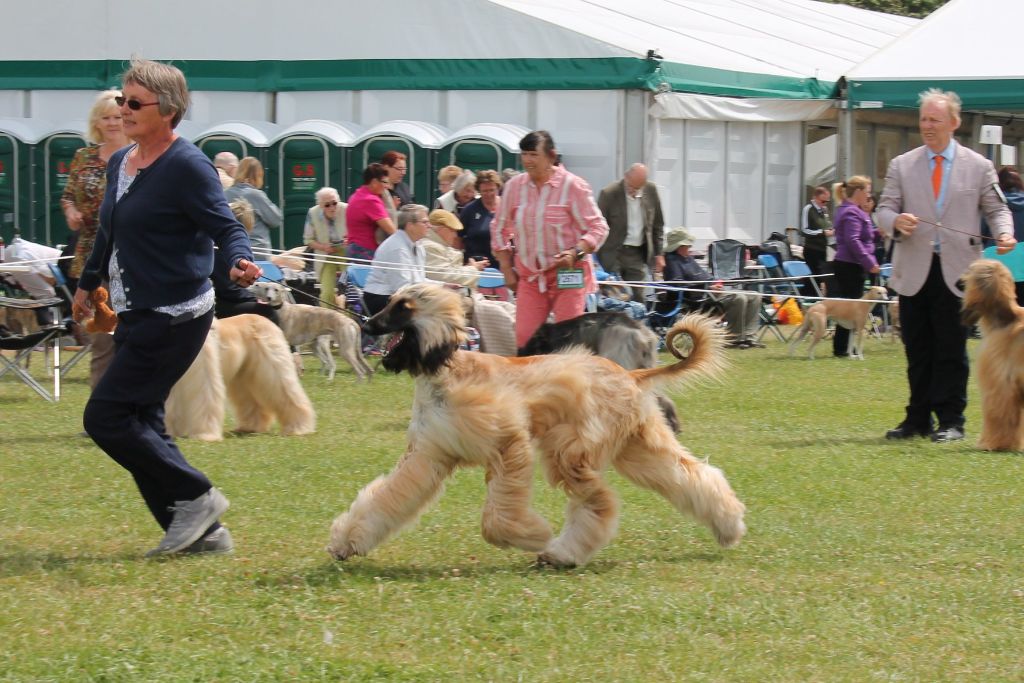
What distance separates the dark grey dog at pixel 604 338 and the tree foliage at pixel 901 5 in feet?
97.4

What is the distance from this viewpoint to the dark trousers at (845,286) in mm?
13383

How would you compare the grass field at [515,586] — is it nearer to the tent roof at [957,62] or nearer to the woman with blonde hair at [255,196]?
the woman with blonde hair at [255,196]

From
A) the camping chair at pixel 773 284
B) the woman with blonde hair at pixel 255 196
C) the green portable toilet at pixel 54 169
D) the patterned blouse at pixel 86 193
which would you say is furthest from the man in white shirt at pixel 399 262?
the green portable toilet at pixel 54 169

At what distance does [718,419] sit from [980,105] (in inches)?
334

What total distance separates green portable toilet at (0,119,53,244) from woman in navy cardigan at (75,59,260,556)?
13.3 metres

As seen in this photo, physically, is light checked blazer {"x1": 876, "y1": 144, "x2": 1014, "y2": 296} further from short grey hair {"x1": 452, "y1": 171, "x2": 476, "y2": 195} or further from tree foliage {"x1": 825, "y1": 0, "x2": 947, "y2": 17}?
tree foliage {"x1": 825, "y1": 0, "x2": 947, "y2": 17}

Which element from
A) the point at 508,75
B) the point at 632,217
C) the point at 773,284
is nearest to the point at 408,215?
the point at 632,217

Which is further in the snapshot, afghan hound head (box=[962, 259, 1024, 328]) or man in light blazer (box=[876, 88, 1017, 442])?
man in light blazer (box=[876, 88, 1017, 442])

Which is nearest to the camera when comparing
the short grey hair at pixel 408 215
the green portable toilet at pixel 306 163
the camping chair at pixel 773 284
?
the short grey hair at pixel 408 215

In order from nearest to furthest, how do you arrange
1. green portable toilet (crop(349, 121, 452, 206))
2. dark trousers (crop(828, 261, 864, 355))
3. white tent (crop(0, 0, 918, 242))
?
dark trousers (crop(828, 261, 864, 355)) → white tent (crop(0, 0, 918, 242)) → green portable toilet (crop(349, 121, 452, 206))

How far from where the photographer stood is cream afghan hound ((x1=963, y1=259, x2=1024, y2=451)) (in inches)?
285

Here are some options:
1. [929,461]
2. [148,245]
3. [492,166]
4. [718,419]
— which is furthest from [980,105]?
[148,245]

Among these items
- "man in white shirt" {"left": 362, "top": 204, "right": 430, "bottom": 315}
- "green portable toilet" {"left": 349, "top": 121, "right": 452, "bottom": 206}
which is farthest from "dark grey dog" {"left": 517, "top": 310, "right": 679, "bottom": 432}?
"green portable toilet" {"left": 349, "top": 121, "right": 452, "bottom": 206}

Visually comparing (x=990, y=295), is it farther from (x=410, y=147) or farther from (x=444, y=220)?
(x=410, y=147)
